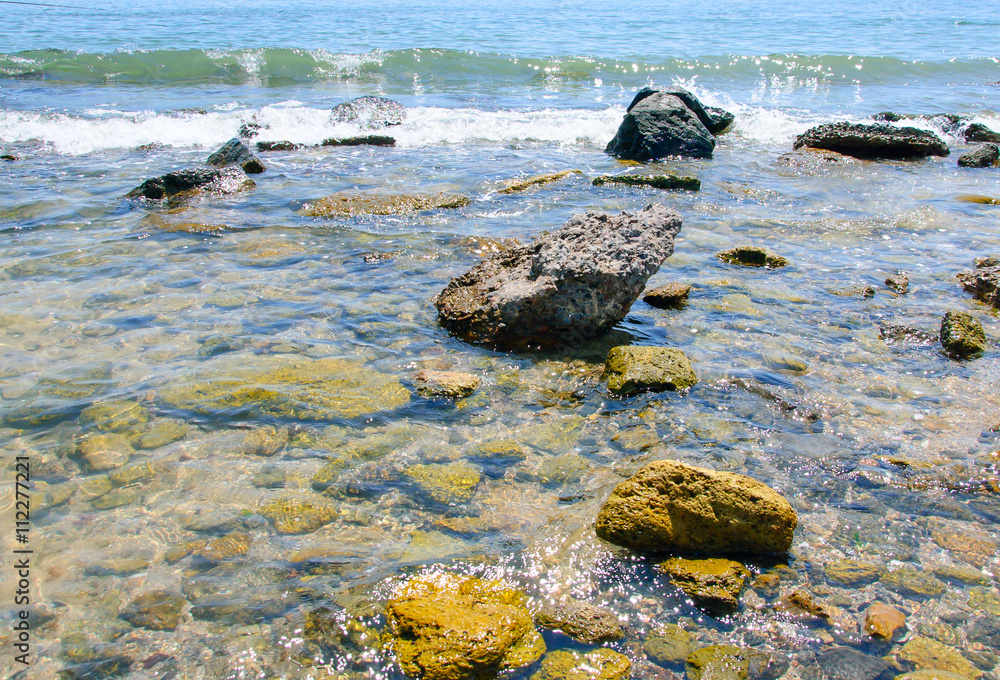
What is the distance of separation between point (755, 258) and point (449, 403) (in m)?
4.23

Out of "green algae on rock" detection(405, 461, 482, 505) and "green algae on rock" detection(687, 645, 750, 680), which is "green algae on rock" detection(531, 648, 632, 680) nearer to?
"green algae on rock" detection(687, 645, 750, 680)

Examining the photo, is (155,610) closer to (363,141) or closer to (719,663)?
(719,663)

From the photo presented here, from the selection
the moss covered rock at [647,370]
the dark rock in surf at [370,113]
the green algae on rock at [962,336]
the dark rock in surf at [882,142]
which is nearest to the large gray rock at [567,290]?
the moss covered rock at [647,370]

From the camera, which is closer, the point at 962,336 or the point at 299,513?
the point at 299,513

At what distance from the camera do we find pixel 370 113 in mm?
15609

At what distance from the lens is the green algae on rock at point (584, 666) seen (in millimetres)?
2656

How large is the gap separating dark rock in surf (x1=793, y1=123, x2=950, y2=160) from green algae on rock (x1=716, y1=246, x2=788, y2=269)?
6933mm

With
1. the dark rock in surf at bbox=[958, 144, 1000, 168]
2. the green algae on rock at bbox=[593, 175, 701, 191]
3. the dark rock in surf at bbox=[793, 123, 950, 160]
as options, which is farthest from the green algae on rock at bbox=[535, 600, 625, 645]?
the dark rock in surf at bbox=[958, 144, 1000, 168]

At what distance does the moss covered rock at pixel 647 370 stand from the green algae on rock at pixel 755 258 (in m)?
2.67

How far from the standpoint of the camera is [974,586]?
3.14 metres

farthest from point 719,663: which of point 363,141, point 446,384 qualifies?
point 363,141

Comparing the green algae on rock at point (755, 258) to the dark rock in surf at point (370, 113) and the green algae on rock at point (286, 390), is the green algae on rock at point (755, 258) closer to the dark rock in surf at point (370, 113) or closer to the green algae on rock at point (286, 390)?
the green algae on rock at point (286, 390)

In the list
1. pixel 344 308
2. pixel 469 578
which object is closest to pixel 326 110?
pixel 344 308

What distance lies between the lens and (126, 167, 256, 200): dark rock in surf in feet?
30.2
